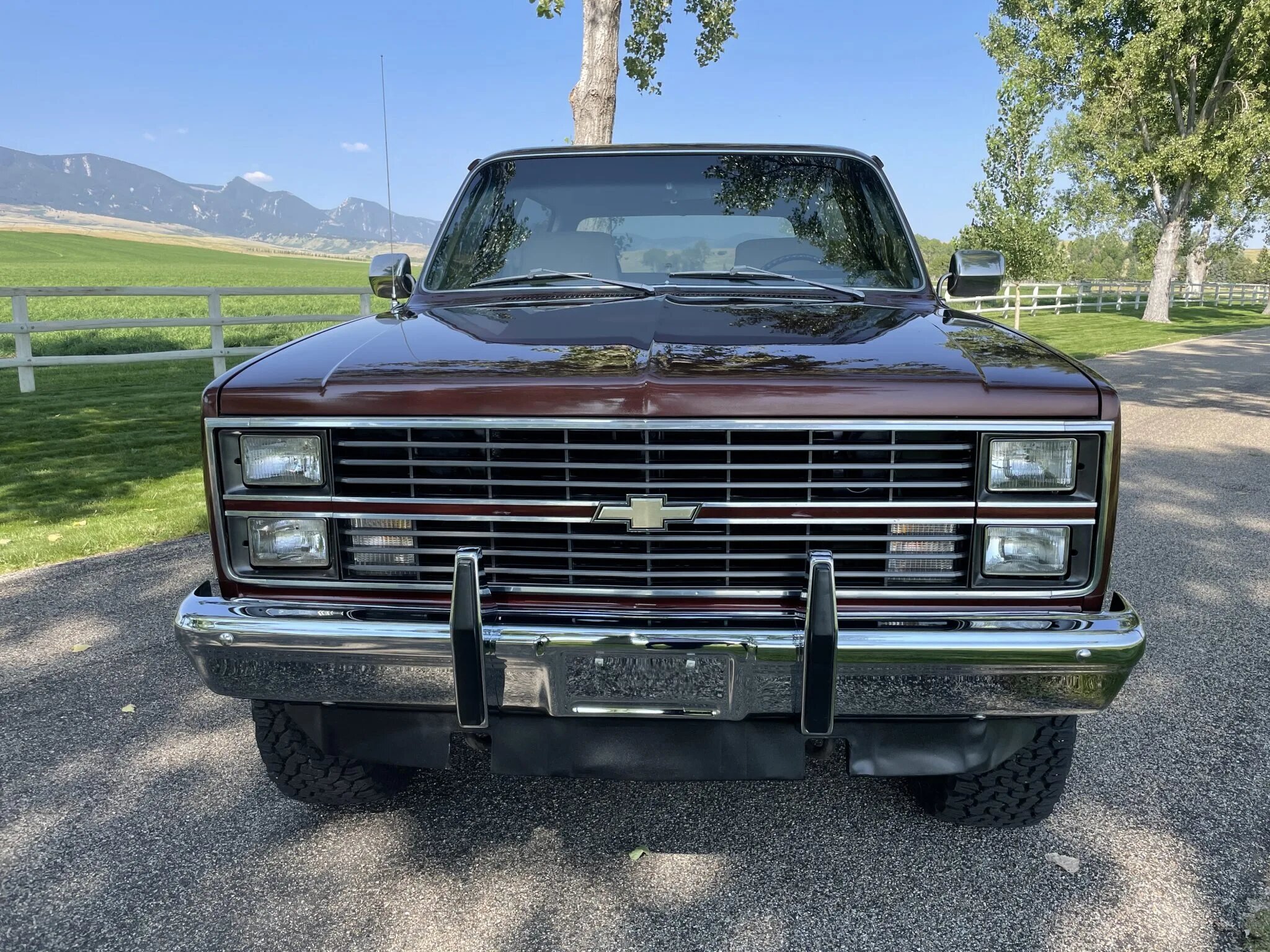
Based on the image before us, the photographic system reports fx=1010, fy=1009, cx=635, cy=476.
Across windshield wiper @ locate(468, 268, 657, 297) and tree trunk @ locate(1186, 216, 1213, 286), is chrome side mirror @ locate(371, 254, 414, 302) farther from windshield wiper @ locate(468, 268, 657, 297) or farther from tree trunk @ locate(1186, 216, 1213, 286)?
tree trunk @ locate(1186, 216, 1213, 286)

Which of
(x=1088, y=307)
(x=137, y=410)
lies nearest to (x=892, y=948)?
(x=137, y=410)

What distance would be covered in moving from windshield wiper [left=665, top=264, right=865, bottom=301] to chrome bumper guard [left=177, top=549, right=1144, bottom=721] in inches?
53.0

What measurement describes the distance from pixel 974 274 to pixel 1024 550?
1754mm

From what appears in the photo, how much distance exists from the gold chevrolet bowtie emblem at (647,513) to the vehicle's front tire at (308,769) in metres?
1.07

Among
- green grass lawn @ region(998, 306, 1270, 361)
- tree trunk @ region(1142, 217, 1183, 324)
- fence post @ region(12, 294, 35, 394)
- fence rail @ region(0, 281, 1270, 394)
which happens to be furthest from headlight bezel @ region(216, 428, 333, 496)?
tree trunk @ region(1142, 217, 1183, 324)

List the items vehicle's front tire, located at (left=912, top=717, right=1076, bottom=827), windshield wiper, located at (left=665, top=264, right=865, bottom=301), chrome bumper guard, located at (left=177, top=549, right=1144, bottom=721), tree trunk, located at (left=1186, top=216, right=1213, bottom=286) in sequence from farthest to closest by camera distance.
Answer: tree trunk, located at (left=1186, top=216, right=1213, bottom=286) → windshield wiper, located at (left=665, top=264, right=865, bottom=301) → vehicle's front tire, located at (left=912, top=717, right=1076, bottom=827) → chrome bumper guard, located at (left=177, top=549, right=1144, bottom=721)

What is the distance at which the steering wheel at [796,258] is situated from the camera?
3477 millimetres

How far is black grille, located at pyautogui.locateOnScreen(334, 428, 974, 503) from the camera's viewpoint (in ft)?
7.19

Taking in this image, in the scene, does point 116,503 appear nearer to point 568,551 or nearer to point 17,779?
point 17,779

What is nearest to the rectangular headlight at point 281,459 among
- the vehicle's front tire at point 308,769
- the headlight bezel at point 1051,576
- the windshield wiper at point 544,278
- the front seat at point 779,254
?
the vehicle's front tire at point 308,769

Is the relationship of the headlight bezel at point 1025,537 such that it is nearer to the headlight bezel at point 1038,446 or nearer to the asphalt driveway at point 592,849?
the headlight bezel at point 1038,446

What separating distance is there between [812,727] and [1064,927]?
82 centimetres

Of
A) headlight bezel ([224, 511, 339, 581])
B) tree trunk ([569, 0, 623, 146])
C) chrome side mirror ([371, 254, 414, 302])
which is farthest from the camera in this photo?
tree trunk ([569, 0, 623, 146])

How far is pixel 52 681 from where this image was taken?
3754 mm
